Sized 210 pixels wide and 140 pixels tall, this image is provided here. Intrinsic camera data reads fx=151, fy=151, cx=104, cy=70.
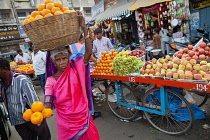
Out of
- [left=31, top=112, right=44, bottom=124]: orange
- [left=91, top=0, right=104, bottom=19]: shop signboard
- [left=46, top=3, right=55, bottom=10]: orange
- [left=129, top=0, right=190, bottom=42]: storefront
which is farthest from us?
[left=91, top=0, right=104, bottom=19]: shop signboard

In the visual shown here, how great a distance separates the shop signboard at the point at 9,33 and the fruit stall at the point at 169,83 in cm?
2072

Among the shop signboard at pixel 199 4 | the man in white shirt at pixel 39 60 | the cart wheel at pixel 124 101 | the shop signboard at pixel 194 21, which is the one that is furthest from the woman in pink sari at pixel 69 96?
the shop signboard at pixel 194 21

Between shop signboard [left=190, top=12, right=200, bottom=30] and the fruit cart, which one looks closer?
the fruit cart

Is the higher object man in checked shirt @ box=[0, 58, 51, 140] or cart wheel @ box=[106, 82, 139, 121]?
man in checked shirt @ box=[0, 58, 51, 140]

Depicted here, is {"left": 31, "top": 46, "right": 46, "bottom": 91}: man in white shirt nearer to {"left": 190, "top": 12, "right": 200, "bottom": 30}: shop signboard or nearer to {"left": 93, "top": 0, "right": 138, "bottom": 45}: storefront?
{"left": 190, "top": 12, "right": 200, "bottom": 30}: shop signboard

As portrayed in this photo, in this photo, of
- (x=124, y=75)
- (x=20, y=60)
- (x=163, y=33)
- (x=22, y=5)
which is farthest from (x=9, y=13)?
(x=124, y=75)

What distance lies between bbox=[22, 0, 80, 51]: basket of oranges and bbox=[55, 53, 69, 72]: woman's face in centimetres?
13

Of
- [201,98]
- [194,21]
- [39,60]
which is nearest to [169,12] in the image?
[194,21]

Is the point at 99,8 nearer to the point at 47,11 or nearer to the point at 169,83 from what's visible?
the point at 169,83

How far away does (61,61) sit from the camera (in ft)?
5.44

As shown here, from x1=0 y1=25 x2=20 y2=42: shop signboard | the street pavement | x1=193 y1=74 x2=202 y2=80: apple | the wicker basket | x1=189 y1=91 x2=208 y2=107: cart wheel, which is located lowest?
the street pavement

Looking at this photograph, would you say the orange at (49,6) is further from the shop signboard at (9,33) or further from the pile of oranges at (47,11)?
the shop signboard at (9,33)

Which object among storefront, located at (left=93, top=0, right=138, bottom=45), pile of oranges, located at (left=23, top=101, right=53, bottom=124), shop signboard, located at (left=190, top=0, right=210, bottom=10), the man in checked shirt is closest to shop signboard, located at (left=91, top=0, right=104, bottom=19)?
storefront, located at (left=93, top=0, right=138, bottom=45)

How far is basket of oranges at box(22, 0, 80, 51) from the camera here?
1.39 meters
